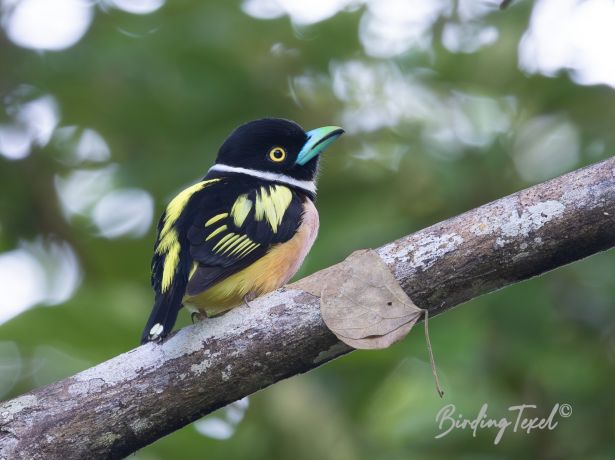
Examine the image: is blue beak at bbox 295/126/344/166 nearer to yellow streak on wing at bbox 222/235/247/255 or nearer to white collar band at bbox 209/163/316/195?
white collar band at bbox 209/163/316/195

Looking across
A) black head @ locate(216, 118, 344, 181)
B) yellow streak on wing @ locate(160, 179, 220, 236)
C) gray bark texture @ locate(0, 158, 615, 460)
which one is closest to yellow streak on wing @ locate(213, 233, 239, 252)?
yellow streak on wing @ locate(160, 179, 220, 236)

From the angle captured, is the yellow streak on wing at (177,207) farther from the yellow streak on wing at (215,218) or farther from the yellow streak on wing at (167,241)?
the yellow streak on wing at (215,218)

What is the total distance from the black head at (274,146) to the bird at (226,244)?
141 millimetres

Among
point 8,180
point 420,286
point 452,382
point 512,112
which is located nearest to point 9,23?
point 8,180

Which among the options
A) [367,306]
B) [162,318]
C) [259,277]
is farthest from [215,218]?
[367,306]

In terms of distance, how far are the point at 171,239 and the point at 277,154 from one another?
107 cm

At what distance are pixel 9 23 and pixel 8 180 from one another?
1122 mm

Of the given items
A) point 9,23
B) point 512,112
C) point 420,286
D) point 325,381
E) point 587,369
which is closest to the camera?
point 420,286

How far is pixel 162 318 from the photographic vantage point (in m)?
3.76

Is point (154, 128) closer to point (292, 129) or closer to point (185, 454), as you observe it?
point (292, 129)

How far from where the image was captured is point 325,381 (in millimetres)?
4973

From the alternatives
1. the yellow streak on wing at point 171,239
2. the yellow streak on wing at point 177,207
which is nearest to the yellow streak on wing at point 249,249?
the yellow streak on wing at point 171,239

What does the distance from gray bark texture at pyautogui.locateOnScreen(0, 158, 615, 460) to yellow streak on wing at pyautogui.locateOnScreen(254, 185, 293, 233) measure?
2.95ft

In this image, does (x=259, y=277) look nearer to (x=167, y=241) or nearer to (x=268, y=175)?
(x=167, y=241)
